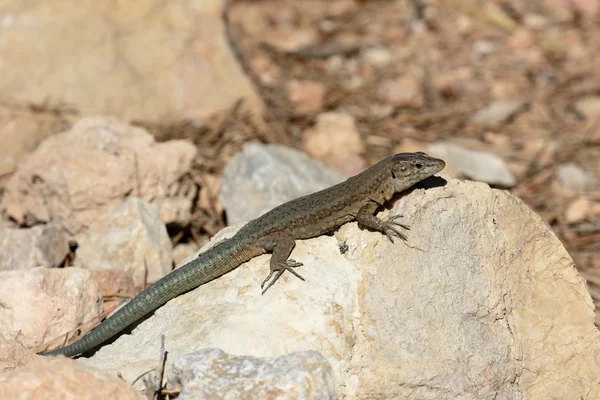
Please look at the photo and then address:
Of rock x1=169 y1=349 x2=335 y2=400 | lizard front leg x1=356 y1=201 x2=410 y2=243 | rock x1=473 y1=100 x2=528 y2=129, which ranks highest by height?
lizard front leg x1=356 y1=201 x2=410 y2=243

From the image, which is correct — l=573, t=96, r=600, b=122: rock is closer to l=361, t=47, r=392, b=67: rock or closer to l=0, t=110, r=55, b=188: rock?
l=361, t=47, r=392, b=67: rock

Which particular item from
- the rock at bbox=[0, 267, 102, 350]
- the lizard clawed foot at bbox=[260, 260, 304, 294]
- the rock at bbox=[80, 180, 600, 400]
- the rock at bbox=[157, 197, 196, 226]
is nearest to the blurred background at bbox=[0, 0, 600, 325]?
the rock at bbox=[157, 197, 196, 226]

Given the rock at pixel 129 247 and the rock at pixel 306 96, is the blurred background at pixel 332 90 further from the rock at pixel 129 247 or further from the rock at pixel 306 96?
the rock at pixel 129 247

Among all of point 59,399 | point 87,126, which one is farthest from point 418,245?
point 87,126

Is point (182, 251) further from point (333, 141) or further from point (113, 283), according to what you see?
point (333, 141)

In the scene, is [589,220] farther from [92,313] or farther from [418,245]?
[92,313]

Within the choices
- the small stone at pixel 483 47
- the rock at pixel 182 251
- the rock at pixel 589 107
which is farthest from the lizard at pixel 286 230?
the small stone at pixel 483 47
